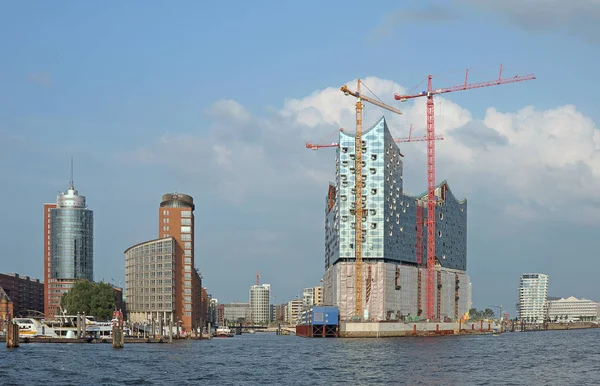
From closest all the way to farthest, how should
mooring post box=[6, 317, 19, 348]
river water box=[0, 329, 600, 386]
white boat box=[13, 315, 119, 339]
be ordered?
1. river water box=[0, 329, 600, 386]
2. mooring post box=[6, 317, 19, 348]
3. white boat box=[13, 315, 119, 339]

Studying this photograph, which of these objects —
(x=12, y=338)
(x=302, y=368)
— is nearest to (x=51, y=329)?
(x=12, y=338)

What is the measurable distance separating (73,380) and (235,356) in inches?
2148

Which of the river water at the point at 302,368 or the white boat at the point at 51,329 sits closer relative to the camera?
the river water at the point at 302,368

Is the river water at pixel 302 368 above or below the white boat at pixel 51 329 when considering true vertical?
above

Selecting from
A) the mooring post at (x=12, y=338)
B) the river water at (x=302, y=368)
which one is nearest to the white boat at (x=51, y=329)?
the mooring post at (x=12, y=338)

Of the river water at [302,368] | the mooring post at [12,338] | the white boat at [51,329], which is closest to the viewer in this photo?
the river water at [302,368]

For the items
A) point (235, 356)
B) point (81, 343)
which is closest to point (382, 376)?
point (235, 356)

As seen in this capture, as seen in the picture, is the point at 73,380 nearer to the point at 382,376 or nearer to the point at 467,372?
the point at 382,376

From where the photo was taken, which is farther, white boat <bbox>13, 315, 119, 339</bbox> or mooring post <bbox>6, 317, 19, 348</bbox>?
white boat <bbox>13, 315, 119, 339</bbox>

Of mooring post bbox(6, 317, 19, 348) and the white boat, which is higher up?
mooring post bbox(6, 317, 19, 348)

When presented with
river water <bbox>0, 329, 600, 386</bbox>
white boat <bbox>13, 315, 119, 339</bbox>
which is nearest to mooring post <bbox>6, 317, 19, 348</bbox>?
river water <bbox>0, 329, 600, 386</bbox>

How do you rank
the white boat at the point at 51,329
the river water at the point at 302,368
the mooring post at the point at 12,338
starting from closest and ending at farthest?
the river water at the point at 302,368
the mooring post at the point at 12,338
the white boat at the point at 51,329

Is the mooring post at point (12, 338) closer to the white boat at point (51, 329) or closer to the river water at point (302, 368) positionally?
the river water at point (302, 368)

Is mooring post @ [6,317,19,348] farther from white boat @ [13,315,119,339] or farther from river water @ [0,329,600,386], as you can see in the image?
white boat @ [13,315,119,339]
